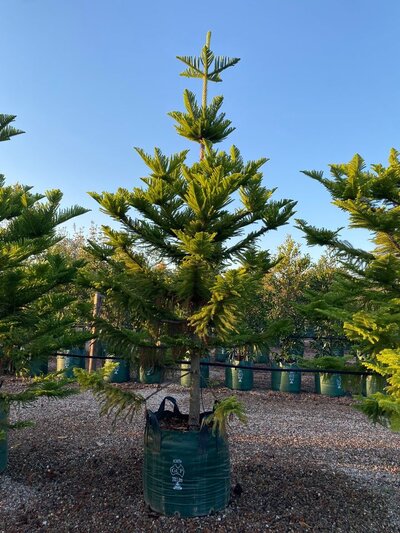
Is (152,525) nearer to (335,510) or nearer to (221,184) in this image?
(335,510)

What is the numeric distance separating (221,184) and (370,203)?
1.39m

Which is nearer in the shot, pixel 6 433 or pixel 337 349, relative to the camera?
pixel 6 433

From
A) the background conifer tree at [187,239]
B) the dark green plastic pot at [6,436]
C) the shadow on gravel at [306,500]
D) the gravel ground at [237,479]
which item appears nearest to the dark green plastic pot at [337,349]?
the gravel ground at [237,479]

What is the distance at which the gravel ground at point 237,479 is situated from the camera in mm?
2854

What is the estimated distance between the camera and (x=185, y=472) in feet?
9.40

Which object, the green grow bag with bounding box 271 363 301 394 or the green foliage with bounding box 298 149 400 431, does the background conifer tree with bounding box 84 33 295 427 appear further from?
the green grow bag with bounding box 271 363 301 394

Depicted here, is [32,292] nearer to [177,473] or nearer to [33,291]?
[33,291]

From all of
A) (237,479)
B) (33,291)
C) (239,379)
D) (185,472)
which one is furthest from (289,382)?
(33,291)

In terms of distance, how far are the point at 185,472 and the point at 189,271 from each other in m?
1.38

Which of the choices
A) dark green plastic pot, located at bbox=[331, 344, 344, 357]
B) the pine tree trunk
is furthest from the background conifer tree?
dark green plastic pot, located at bbox=[331, 344, 344, 357]

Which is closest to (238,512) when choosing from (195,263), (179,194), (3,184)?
(195,263)

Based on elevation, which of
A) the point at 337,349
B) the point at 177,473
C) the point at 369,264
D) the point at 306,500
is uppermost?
the point at 369,264

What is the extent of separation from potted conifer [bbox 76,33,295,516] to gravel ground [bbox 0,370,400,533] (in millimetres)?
259

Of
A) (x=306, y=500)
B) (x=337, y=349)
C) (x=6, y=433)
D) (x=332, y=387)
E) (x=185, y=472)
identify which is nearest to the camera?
(x=185, y=472)
